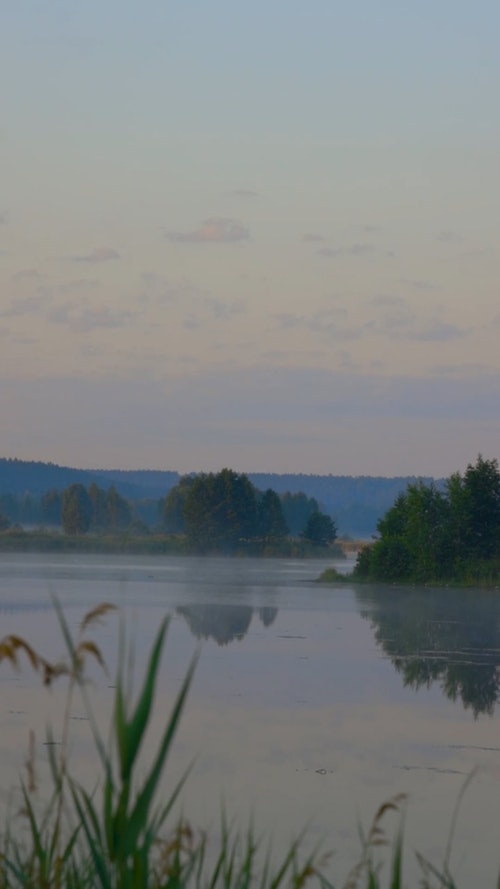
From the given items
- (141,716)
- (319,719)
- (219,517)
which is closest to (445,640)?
(319,719)

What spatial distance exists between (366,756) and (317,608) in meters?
20.8

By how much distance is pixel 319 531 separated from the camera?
324ft

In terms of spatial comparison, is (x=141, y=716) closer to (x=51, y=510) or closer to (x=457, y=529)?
(x=457, y=529)

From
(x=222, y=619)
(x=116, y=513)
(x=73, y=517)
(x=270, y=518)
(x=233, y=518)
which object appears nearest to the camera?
(x=222, y=619)

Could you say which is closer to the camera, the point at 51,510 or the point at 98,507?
the point at 98,507

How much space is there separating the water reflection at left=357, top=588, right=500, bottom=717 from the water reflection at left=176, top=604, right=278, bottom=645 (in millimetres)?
2249

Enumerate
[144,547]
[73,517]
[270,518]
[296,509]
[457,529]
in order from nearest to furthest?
[457,529] → [144,547] → [270,518] → [73,517] → [296,509]

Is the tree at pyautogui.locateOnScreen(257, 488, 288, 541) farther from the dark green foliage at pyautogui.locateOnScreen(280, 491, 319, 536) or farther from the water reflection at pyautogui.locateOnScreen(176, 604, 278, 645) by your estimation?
the water reflection at pyautogui.locateOnScreen(176, 604, 278, 645)

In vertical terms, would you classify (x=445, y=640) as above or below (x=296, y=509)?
below

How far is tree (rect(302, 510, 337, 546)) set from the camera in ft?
324

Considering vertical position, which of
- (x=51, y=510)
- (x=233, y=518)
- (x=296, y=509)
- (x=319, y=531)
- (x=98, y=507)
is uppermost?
(x=296, y=509)

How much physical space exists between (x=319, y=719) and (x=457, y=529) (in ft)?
107

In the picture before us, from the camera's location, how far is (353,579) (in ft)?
160

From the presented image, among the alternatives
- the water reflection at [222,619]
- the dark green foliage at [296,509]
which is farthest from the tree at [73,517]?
the water reflection at [222,619]
